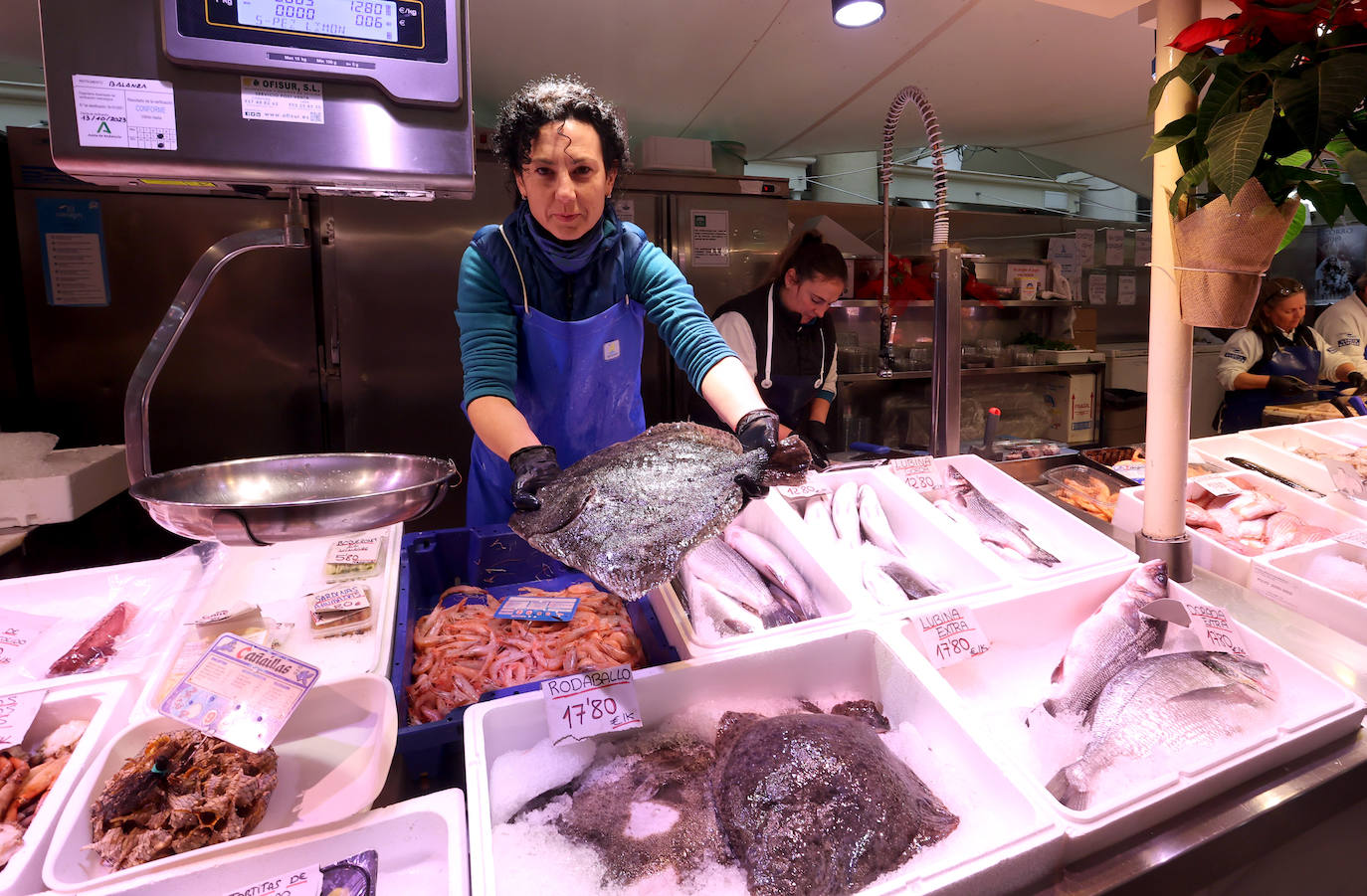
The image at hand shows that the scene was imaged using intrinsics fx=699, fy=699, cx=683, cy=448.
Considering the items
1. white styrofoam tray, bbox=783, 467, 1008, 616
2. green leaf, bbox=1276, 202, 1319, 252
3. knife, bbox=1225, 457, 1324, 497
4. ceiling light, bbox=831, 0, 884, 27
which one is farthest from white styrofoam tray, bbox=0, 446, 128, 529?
knife, bbox=1225, 457, 1324, 497

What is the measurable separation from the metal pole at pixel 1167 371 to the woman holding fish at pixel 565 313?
3.11ft

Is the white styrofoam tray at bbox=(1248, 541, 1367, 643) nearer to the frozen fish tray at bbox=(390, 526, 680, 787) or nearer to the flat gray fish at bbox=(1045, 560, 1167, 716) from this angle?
the flat gray fish at bbox=(1045, 560, 1167, 716)

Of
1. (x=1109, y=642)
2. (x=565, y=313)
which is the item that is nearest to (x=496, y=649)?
(x=565, y=313)

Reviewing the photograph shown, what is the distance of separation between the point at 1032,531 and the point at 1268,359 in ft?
14.8

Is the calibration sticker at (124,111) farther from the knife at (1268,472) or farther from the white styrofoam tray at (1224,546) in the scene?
the knife at (1268,472)

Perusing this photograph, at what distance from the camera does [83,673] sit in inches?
47.4

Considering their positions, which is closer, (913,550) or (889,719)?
(889,719)

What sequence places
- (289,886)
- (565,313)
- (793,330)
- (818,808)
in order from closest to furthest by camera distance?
(289,886), (818,808), (565,313), (793,330)

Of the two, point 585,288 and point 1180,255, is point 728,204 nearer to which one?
point 585,288

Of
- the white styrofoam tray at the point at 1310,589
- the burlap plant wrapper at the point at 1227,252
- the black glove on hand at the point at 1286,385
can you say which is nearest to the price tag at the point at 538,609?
the burlap plant wrapper at the point at 1227,252

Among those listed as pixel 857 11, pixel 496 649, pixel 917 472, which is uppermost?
pixel 857 11

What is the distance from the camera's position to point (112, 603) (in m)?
1.51

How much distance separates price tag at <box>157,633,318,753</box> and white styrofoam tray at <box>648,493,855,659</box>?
2.00 feet

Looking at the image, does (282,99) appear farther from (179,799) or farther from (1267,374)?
(1267,374)
